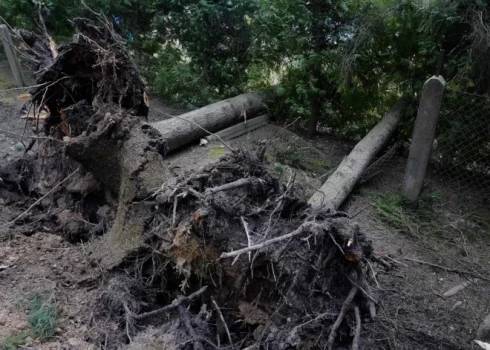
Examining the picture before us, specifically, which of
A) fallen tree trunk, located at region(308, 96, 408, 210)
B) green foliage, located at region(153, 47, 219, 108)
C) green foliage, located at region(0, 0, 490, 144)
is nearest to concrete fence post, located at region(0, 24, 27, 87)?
green foliage, located at region(0, 0, 490, 144)

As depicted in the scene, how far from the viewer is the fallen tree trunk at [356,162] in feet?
15.3

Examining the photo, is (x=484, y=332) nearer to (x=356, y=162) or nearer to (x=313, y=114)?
(x=356, y=162)

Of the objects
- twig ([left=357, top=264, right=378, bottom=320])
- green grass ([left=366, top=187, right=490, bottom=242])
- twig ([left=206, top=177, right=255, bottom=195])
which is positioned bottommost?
green grass ([left=366, top=187, right=490, bottom=242])

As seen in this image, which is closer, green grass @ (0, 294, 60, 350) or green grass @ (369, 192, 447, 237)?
green grass @ (0, 294, 60, 350)

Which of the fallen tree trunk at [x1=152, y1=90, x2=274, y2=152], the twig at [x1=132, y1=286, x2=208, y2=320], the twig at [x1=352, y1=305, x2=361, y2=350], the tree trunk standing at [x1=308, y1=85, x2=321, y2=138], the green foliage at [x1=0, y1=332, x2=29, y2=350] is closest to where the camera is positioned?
the twig at [x1=352, y1=305, x2=361, y2=350]

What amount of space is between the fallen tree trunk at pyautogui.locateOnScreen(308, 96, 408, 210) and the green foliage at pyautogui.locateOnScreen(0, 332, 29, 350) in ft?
8.59

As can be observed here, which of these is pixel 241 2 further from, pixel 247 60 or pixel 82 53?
pixel 82 53

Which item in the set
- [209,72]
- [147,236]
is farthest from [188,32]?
[147,236]

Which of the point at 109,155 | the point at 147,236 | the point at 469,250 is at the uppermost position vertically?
the point at 109,155

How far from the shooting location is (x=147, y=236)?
3.06 meters

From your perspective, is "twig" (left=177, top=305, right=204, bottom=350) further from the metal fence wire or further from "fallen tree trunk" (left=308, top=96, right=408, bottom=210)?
the metal fence wire

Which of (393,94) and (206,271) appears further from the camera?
(393,94)

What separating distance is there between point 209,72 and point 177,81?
0.62 metres

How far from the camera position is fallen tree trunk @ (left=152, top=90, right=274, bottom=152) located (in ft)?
19.0
